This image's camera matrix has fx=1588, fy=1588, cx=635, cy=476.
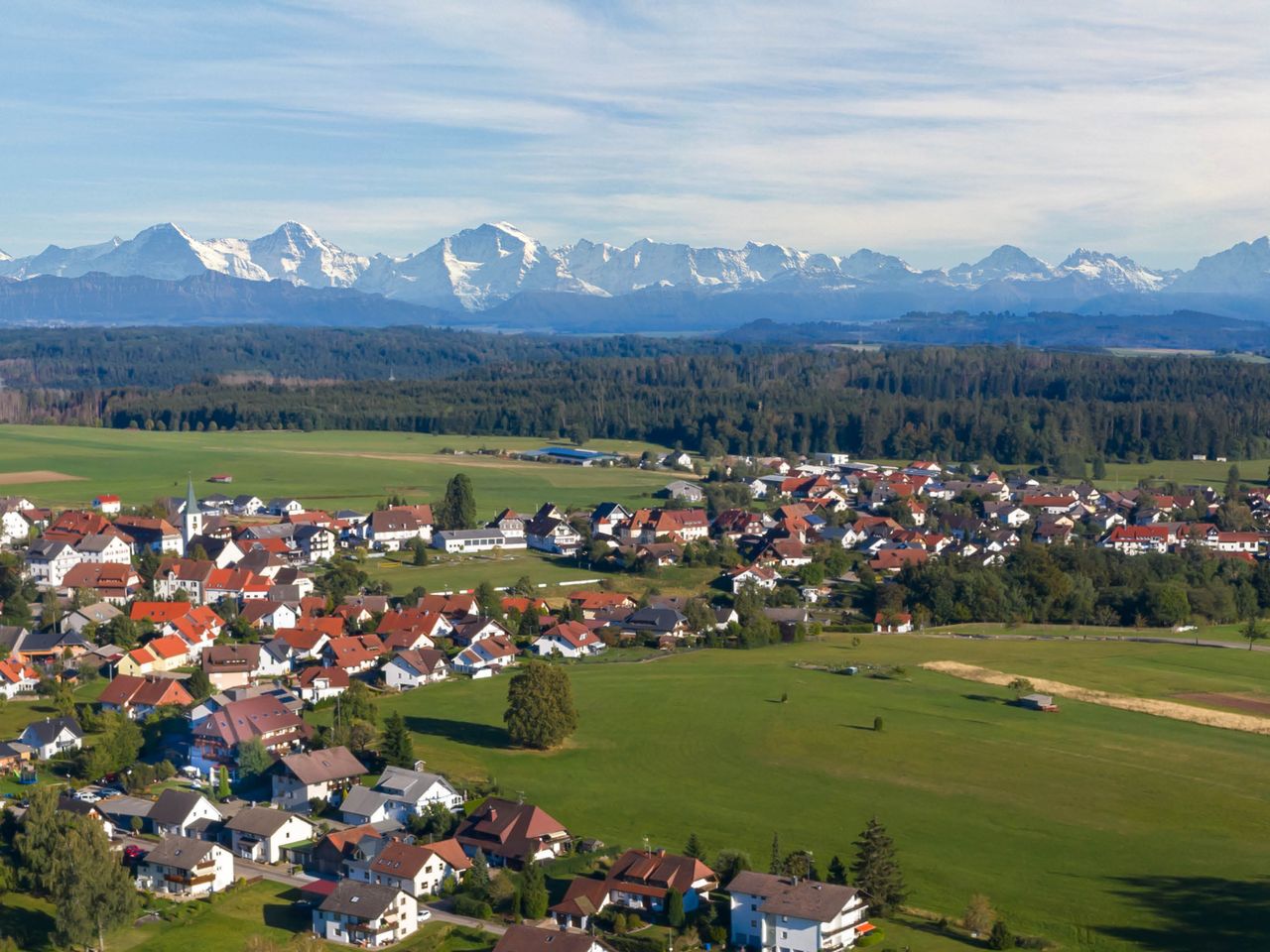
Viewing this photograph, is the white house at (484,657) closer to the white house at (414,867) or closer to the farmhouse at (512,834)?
the farmhouse at (512,834)

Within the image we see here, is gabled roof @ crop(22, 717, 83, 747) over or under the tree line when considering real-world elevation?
under

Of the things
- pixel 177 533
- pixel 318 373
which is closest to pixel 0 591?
pixel 177 533

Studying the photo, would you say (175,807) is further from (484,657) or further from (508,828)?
(484,657)

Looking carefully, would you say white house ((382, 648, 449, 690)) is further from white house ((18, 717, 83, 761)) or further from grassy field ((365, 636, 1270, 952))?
white house ((18, 717, 83, 761))

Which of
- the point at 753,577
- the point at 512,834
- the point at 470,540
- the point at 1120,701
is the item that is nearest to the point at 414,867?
the point at 512,834

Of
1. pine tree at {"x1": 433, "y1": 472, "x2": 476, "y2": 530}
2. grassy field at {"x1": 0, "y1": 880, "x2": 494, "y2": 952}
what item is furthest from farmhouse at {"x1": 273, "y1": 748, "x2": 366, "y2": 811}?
pine tree at {"x1": 433, "y1": 472, "x2": 476, "y2": 530}

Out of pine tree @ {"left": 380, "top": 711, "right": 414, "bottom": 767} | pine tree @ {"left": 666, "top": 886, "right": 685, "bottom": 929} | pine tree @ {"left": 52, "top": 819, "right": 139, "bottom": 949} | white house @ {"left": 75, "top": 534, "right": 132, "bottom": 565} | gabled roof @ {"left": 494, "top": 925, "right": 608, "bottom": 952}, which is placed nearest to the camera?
gabled roof @ {"left": 494, "top": 925, "right": 608, "bottom": 952}

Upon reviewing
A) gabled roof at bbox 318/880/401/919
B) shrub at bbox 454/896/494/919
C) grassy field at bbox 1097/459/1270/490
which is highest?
grassy field at bbox 1097/459/1270/490

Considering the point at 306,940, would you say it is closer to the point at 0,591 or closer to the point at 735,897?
the point at 735,897
